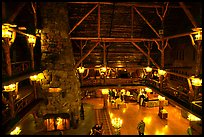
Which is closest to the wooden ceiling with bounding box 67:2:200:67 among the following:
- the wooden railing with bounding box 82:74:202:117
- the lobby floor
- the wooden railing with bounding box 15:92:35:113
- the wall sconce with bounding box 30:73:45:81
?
the wooden railing with bounding box 82:74:202:117

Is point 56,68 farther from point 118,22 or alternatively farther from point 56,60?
point 118,22

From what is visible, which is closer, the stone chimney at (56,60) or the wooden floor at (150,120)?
the stone chimney at (56,60)

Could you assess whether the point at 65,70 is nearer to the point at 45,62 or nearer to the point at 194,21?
the point at 45,62

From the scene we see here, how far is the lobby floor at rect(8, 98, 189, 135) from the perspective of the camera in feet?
43.3

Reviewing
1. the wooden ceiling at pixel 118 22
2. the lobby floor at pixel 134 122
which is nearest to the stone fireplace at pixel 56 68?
the wooden ceiling at pixel 118 22

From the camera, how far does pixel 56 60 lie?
13.2m

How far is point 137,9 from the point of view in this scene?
13.2 m

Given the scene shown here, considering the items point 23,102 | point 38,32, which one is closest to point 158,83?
point 23,102

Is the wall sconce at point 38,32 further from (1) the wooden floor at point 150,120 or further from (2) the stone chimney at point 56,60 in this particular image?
(1) the wooden floor at point 150,120

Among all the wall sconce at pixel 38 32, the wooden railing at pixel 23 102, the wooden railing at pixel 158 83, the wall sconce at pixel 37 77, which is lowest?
the wooden railing at pixel 23 102

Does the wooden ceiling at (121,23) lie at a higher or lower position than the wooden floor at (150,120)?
higher

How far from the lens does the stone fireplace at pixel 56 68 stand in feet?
41.9

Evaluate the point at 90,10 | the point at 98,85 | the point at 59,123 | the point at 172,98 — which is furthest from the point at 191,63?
the point at 59,123

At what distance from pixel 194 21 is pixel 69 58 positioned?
9.20 meters
